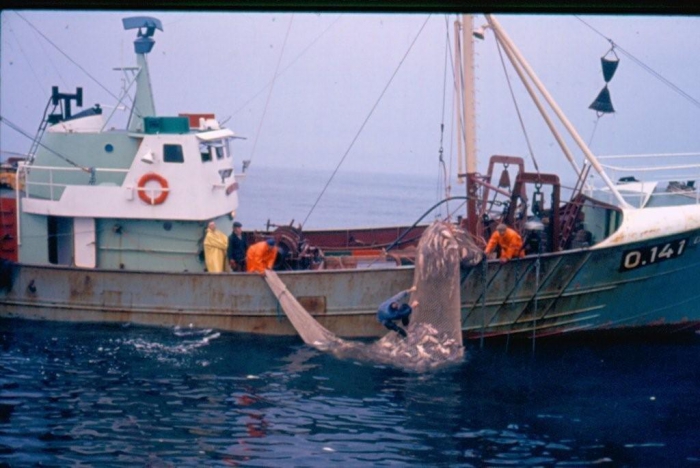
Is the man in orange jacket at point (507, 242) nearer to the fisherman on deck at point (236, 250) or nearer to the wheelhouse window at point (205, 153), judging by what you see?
the fisherman on deck at point (236, 250)

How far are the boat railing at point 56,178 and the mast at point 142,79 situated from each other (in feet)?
3.80

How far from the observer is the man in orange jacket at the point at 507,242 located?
502 inches

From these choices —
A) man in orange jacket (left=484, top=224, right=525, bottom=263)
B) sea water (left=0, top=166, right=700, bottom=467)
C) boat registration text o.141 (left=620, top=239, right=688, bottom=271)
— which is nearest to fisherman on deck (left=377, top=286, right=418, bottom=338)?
sea water (left=0, top=166, right=700, bottom=467)

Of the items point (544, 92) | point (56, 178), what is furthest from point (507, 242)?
point (56, 178)

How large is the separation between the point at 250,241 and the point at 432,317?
5740 mm

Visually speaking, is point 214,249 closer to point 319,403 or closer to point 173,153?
point 173,153

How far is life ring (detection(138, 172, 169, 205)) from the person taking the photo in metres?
14.2

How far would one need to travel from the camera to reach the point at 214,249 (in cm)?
1415

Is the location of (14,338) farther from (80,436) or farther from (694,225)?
(694,225)

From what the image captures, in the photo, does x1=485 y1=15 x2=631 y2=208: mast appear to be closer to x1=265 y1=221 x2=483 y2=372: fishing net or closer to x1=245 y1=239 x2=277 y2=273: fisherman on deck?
x1=265 y1=221 x2=483 y2=372: fishing net

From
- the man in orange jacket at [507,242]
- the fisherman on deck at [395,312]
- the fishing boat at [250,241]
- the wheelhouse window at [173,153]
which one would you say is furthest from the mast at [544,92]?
the wheelhouse window at [173,153]

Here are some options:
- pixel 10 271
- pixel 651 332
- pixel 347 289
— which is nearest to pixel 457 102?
pixel 347 289

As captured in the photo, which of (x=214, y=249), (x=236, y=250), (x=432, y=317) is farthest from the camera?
(x=236, y=250)

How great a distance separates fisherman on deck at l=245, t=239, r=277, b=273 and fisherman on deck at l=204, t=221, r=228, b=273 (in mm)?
766
